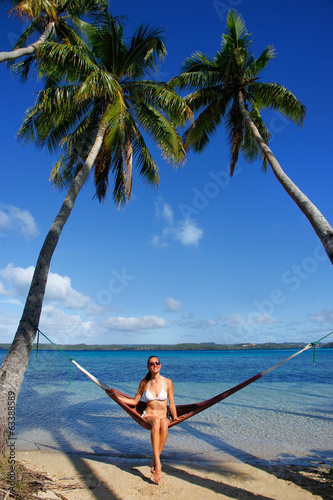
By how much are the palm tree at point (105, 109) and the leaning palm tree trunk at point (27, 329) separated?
2.85 ft

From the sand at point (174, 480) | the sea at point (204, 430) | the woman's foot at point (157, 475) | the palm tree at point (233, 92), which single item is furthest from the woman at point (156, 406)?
the palm tree at point (233, 92)

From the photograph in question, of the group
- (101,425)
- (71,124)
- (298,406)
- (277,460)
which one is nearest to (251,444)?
(277,460)

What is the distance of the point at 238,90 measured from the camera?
6930mm

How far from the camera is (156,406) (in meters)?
3.43

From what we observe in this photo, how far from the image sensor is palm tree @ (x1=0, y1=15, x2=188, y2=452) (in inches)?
208

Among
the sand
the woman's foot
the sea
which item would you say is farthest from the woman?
the sea

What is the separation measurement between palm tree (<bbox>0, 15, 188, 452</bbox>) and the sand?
330 centimetres

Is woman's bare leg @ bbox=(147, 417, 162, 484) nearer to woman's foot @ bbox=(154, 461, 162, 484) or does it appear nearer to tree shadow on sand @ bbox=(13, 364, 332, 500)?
woman's foot @ bbox=(154, 461, 162, 484)

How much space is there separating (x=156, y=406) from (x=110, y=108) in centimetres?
446

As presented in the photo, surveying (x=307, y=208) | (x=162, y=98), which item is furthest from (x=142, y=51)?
(x=307, y=208)

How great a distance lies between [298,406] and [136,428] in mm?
4076

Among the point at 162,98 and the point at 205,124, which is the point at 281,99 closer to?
the point at 205,124

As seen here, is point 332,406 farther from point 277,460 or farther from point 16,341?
point 16,341

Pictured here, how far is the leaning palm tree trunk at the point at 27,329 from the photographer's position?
116 inches
